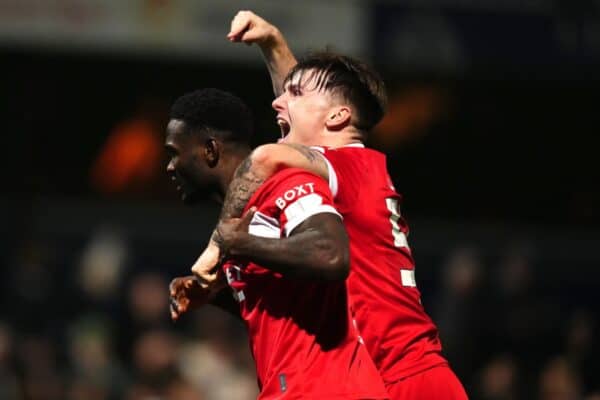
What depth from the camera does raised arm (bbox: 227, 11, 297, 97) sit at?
584cm

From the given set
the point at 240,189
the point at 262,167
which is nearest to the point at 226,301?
the point at 240,189

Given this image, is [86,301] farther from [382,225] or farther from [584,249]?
[382,225]

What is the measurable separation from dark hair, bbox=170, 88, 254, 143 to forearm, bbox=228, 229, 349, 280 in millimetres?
824

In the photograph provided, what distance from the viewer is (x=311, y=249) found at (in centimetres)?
432

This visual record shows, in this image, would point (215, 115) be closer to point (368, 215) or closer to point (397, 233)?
point (368, 215)

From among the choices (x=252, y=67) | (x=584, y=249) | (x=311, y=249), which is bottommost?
(x=584, y=249)

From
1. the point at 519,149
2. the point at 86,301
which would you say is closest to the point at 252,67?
the point at 519,149

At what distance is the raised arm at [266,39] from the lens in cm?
584

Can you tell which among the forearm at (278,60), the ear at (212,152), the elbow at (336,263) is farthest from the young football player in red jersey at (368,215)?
the forearm at (278,60)

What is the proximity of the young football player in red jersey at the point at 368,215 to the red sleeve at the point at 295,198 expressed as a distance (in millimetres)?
220

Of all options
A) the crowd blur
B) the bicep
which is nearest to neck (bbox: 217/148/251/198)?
the bicep

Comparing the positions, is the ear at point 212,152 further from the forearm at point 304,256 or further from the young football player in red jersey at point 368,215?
the forearm at point 304,256

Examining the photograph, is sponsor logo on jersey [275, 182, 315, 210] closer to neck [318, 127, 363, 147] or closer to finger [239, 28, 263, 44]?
neck [318, 127, 363, 147]

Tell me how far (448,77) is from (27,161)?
4.73 meters
